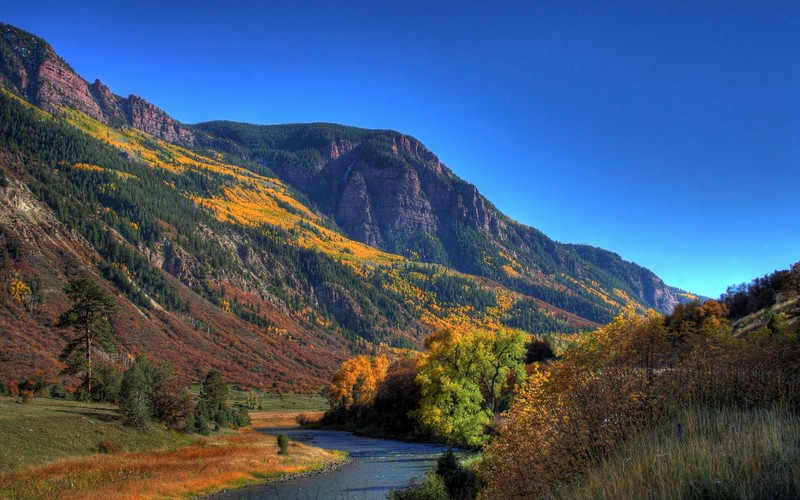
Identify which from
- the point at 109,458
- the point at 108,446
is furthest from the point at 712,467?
the point at 108,446

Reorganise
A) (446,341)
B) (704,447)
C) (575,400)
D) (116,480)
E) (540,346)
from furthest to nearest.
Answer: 1. (540,346)
2. (446,341)
3. (116,480)
4. (575,400)
5. (704,447)

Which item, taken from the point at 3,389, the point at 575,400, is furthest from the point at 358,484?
the point at 3,389

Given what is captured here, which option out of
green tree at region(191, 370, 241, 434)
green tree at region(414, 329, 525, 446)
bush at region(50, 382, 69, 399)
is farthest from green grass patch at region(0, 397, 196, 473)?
green tree at region(414, 329, 525, 446)

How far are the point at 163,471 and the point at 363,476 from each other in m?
16.5

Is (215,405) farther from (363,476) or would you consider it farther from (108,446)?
(363,476)

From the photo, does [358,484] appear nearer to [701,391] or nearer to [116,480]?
[116,480]

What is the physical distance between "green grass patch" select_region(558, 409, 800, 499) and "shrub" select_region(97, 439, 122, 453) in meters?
44.0

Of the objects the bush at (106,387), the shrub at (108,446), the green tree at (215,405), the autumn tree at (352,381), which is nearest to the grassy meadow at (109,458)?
the shrub at (108,446)

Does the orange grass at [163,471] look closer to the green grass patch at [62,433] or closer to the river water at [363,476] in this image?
the green grass patch at [62,433]

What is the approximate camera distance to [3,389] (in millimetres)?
57000

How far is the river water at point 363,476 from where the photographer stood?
118 feet

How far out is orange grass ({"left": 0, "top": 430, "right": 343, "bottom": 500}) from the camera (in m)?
29.2

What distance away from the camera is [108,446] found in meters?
40.8

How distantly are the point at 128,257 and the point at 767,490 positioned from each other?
20746cm
